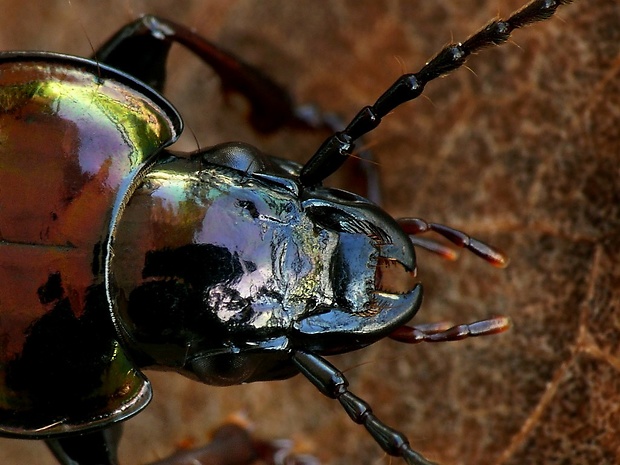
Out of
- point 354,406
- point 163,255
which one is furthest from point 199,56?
point 354,406

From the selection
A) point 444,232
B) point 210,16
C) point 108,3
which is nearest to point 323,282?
point 444,232

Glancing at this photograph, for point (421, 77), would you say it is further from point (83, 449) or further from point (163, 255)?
point (83, 449)

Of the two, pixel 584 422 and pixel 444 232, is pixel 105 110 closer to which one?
pixel 444 232

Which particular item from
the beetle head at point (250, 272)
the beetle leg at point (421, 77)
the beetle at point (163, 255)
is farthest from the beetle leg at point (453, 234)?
the beetle leg at point (421, 77)

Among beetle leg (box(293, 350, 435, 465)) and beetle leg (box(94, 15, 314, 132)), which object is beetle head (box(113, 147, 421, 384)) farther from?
beetle leg (box(94, 15, 314, 132))

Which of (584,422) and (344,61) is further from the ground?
(344,61)
